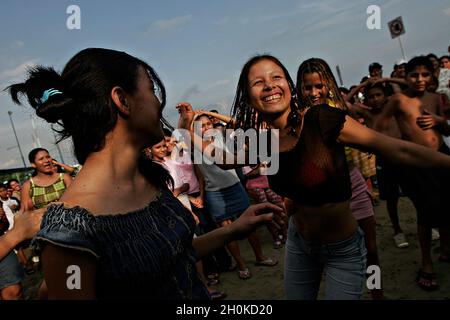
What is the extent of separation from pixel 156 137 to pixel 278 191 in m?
1.07

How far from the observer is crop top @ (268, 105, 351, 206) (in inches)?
79.4

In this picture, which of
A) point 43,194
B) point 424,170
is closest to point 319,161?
point 424,170

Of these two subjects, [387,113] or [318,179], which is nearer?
[318,179]

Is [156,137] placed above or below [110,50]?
below

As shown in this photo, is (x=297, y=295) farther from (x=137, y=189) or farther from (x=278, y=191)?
(x=137, y=189)

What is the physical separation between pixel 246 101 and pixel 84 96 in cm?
153

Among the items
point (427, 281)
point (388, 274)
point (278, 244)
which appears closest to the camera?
point (427, 281)

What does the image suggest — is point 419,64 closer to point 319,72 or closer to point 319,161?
point 319,72

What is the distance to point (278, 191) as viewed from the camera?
7.69ft

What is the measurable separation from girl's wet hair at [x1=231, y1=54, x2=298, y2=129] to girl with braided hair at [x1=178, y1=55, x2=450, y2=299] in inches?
3.6

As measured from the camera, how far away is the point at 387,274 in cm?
404

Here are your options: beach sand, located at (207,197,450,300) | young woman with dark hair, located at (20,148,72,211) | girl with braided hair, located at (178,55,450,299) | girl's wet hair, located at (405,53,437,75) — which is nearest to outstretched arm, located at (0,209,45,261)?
girl with braided hair, located at (178,55,450,299)
